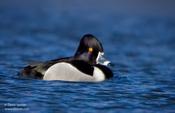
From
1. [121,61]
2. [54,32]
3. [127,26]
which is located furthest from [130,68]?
[127,26]

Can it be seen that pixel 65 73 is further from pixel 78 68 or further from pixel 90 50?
pixel 90 50

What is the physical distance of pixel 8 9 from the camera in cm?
3884

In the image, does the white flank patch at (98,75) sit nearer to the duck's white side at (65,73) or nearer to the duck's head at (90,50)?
the duck's white side at (65,73)

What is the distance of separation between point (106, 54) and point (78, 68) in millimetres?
6604

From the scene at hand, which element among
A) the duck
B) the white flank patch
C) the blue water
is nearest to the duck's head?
the duck

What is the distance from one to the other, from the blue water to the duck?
0.19 meters

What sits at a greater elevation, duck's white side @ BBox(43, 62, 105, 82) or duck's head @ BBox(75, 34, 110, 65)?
duck's head @ BBox(75, 34, 110, 65)

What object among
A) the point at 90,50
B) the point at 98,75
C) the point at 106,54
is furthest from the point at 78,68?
the point at 106,54

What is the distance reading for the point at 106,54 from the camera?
944 inches

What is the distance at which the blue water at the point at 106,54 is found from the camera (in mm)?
15258

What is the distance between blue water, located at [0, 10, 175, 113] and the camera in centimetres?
1526

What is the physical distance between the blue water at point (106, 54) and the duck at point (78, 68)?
19cm

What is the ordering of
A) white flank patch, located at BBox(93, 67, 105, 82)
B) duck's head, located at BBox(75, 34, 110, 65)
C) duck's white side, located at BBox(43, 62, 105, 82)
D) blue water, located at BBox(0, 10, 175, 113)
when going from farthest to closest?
duck's head, located at BBox(75, 34, 110, 65) → white flank patch, located at BBox(93, 67, 105, 82) → duck's white side, located at BBox(43, 62, 105, 82) → blue water, located at BBox(0, 10, 175, 113)

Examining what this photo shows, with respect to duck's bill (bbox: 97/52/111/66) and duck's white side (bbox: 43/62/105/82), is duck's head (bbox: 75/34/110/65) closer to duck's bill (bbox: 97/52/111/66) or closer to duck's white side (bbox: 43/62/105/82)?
duck's bill (bbox: 97/52/111/66)
